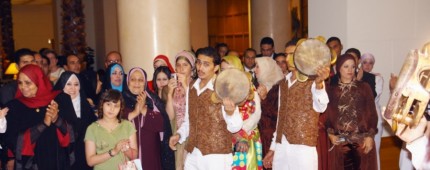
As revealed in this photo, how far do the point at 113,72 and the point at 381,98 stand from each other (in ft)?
11.9

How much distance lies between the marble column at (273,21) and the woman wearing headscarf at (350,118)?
Answer: 592 centimetres

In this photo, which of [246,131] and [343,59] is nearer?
[246,131]

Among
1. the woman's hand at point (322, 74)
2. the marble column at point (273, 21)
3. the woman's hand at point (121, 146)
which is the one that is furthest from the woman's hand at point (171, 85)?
the marble column at point (273, 21)

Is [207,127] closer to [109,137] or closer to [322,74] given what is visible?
[109,137]

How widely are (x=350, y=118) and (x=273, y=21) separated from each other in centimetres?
625

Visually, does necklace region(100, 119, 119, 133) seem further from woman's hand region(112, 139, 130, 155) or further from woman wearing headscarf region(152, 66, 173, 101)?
Answer: woman wearing headscarf region(152, 66, 173, 101)

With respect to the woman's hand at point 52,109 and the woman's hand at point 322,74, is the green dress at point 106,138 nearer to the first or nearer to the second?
Answer: the woman's hand at point 52,109

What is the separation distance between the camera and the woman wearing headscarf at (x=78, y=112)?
488 centimetres

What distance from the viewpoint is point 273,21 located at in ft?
36.0

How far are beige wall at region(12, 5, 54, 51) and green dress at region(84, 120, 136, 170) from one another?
22.5 metres

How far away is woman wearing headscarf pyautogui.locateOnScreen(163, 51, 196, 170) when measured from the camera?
4953 millimetres

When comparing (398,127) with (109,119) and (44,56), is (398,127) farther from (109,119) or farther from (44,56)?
(44,56)

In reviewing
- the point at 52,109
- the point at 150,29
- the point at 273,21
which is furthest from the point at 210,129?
the point at 273,21

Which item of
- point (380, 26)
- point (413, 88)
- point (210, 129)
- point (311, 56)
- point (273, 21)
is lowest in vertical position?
point (210, 129)
